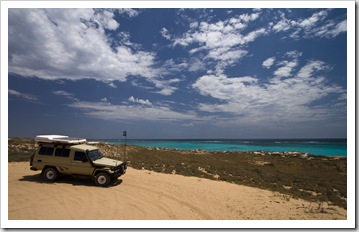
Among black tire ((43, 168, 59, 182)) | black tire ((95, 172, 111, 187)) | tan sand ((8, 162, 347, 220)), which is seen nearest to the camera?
tan sand ((8, 162, 347, 220))

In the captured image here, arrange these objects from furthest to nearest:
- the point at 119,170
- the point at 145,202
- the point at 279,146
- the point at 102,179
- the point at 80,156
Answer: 1. the point at 279,146
2. the point at 119,170
3. the point at 80,156
4. the point at 102,179
5. the point at 145,202

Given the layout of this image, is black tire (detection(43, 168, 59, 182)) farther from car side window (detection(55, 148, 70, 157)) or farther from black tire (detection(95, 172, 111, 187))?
black tire (detection(95, 172, 111, 187))

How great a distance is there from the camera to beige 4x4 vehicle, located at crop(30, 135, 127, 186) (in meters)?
10.5

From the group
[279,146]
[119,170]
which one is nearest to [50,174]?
[119,170]

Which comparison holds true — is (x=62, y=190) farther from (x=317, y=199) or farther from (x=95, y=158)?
(x=317, y=199)

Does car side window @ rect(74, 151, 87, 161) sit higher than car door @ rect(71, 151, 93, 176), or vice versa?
car side window @ rect(74, 151, 87, 161)

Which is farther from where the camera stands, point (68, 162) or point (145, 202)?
point (68, 162)

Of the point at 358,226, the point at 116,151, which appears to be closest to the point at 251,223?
the point at 358,226

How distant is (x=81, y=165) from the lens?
10531 mm

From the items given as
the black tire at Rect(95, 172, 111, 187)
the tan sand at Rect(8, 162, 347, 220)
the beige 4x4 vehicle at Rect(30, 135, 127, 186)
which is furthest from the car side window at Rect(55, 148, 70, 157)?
the black tire at Rect(95, 172, 111, 187)

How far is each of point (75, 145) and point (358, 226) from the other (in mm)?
12319

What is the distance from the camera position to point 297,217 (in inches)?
313

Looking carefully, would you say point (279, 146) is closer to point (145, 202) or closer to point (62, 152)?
point (145, 202)

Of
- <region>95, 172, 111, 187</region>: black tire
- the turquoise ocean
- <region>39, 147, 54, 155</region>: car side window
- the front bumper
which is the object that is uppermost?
<region>39, 147, 54, 155</region>: car side window
